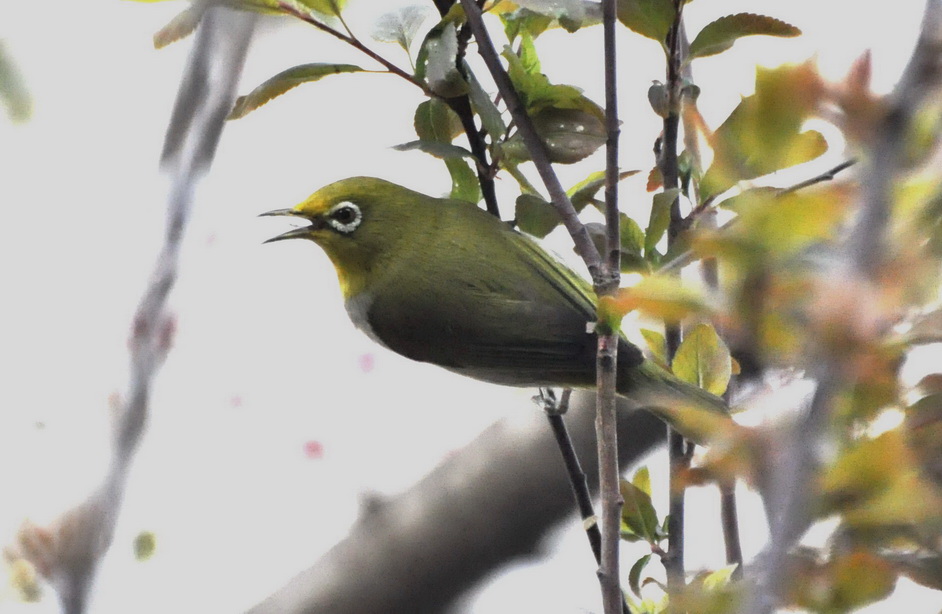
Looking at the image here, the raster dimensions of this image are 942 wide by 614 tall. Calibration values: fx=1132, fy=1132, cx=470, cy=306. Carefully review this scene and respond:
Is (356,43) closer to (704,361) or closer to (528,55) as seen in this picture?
(528,55)

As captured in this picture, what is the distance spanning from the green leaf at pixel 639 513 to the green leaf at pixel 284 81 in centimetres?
75

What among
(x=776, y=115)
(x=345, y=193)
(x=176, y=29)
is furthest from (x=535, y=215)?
(x=776, y=115)

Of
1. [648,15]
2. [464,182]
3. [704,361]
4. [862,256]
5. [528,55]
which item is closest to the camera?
[862,256]

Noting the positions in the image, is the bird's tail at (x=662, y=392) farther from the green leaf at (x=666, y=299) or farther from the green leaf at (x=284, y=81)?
the green leaf at (x=284, y=81)

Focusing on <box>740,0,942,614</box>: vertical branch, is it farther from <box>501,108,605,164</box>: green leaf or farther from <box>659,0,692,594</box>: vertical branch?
<box>501,108,605,164</box>: green leaf

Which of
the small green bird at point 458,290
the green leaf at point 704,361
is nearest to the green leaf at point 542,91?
the green leaf at point 704,361

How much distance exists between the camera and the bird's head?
2.71 m

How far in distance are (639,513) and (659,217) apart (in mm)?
424

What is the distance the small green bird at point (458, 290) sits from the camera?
7.60 ft

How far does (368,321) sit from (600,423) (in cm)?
139

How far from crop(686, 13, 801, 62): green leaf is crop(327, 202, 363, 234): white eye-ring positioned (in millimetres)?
1264

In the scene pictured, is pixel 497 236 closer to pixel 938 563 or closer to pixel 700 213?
pixel 700 213

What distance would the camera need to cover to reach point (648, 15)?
155 cm

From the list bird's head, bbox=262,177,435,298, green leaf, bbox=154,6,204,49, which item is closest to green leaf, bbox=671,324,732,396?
green leaf, bbox=154,6,204,49
